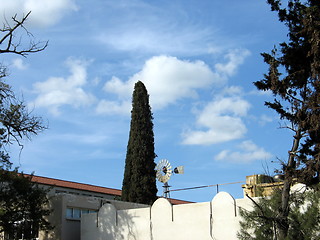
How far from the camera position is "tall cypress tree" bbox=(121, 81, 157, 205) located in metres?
33.6

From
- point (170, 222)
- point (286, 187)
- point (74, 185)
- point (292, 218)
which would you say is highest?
point (74, 185)

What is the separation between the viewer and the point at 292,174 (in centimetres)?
A: 1497

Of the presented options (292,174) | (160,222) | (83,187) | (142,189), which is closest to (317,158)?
(292,174)

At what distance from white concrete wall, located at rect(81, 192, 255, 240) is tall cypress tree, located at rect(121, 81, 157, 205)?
35.1 ft

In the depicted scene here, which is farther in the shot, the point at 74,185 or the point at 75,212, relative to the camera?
the point at 74,185

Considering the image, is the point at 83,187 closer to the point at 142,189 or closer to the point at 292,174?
the point at 142,189

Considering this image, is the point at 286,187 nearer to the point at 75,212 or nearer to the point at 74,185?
the point at 75,212

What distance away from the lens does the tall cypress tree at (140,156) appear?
110ft

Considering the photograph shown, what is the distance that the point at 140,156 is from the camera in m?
34.5

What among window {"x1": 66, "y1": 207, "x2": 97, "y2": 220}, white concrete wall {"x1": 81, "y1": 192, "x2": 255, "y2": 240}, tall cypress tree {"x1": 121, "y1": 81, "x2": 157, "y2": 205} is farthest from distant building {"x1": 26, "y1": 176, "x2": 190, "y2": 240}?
tall cypress tree {"x1": 121, "y1": 81, "x2": 157, "y2": 205}

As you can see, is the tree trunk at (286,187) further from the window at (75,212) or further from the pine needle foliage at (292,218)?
the window at (75,212)

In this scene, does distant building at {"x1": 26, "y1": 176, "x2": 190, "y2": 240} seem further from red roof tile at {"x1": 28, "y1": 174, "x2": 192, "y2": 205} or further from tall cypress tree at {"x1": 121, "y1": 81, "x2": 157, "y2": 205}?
red roof tile at {"x1": 28, "y1": 174, "x2": 192, "y2": 205}

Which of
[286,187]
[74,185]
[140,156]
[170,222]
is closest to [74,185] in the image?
[74,185]

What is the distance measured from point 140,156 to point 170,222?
47.5 feet
